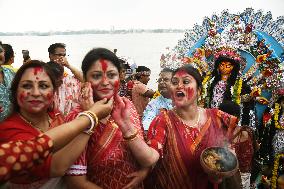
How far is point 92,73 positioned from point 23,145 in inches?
36.0

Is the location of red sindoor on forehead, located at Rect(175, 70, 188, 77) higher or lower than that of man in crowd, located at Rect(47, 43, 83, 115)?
higher

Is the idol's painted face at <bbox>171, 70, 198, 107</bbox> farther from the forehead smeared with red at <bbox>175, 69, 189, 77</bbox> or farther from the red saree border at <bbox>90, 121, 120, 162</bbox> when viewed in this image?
Answer: the red saree border at <bbox>90, 121, 120, 162</bbox>

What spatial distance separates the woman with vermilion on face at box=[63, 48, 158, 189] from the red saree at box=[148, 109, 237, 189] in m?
Result: 0.34

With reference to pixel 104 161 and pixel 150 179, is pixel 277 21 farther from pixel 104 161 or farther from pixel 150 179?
pixel 104 161

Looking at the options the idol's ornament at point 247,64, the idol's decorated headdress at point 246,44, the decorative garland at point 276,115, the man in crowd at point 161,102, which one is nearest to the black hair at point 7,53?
the man in crowd at point 161,102

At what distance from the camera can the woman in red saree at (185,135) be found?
2541 millimetres

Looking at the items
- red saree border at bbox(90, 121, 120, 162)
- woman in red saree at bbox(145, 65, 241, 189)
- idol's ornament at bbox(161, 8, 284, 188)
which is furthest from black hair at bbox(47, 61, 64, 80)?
idol's ornament at bbox(161, 8, 284, 188)

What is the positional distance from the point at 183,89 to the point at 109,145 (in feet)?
3.05

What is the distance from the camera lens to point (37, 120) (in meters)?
2.14

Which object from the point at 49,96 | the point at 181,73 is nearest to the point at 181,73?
the point at 181,73

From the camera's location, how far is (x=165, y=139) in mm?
2562

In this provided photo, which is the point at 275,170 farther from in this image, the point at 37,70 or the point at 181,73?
the point at 37,70

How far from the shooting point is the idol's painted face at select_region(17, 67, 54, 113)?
2078 mm

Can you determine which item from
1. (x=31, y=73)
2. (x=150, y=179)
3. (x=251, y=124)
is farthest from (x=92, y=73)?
(x=251, y=124)
